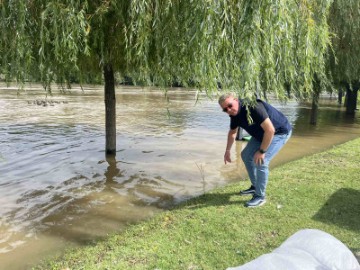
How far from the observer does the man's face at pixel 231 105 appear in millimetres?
4535

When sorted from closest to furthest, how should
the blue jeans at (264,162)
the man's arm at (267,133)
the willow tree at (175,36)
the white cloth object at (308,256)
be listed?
the white cloth object at (308,256) → the willow tree at (175,36) → the man's arm at (267,133) → the blue jeans at (264,162)

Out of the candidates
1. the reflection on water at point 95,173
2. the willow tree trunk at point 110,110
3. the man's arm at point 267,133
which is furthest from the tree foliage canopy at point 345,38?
the man's arm at point 267,133

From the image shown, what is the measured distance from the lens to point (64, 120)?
16.1m

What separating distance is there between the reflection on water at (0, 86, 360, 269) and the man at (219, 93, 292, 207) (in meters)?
0.92

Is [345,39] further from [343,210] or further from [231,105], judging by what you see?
[231,105]

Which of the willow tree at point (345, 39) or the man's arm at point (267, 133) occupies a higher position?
the willow tree at point (345, 39)

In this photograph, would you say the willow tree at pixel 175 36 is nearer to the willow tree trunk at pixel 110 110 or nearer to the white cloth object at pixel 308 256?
the white cloth object at pixel 308 256

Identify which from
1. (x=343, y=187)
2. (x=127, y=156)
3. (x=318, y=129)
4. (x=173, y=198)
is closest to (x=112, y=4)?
(x=173, y=198)

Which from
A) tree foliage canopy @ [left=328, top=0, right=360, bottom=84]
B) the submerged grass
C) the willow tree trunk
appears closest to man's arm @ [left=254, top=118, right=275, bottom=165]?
the submerged grass

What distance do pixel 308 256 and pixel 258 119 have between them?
2.31 m

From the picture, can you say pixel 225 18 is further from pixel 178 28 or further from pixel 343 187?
pixel 343 187

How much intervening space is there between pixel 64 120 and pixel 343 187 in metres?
12.7

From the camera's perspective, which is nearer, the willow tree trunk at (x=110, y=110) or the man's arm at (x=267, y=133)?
the man's arm at (x=267, y=133)

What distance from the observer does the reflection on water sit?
16.6 ft
